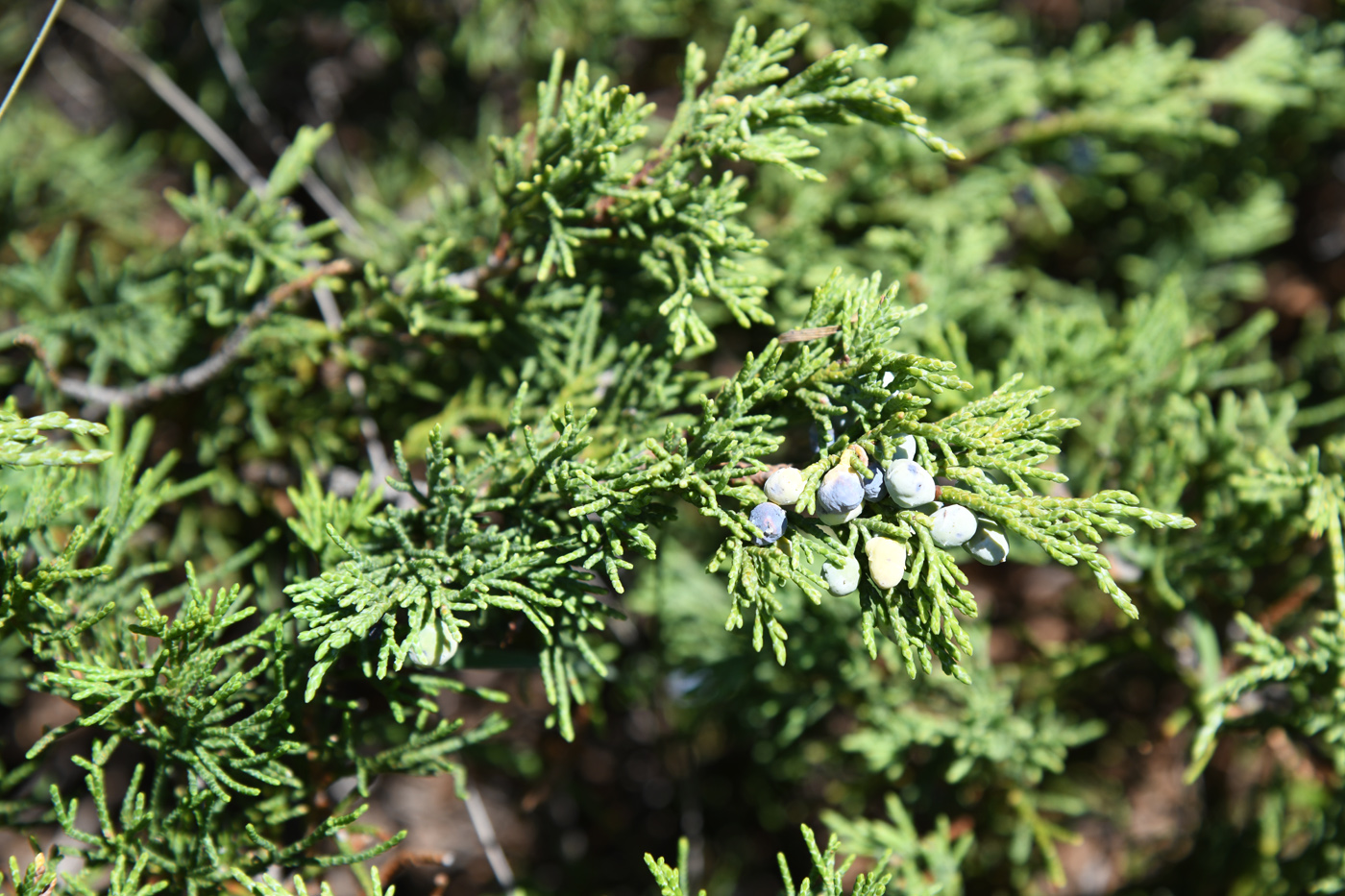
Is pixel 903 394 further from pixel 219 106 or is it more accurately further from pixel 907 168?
pixel 219 106

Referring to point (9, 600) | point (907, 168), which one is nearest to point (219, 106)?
point (9, 600)

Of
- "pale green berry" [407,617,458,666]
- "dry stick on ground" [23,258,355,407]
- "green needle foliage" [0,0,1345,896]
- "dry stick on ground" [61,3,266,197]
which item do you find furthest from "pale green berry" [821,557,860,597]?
"dry stick on ground" [61,3,266,197]

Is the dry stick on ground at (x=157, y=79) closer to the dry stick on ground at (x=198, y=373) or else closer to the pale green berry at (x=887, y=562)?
the dry stick on ground at (x=198, y=373)

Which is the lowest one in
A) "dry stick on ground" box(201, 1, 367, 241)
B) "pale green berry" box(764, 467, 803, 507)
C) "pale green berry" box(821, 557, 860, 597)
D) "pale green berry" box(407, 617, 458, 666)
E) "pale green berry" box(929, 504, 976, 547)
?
"pale green berry" box(407, 617, 458, 666)

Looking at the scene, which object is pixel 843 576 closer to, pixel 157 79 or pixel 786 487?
pixel 786 487

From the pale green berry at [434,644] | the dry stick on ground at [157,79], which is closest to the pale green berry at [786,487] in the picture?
the pale green berry at [434,644]

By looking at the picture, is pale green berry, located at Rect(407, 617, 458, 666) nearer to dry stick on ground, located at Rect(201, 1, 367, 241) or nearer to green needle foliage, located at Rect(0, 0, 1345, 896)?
green needle foliage, located at Rect(0, 0, 1345, 896)
